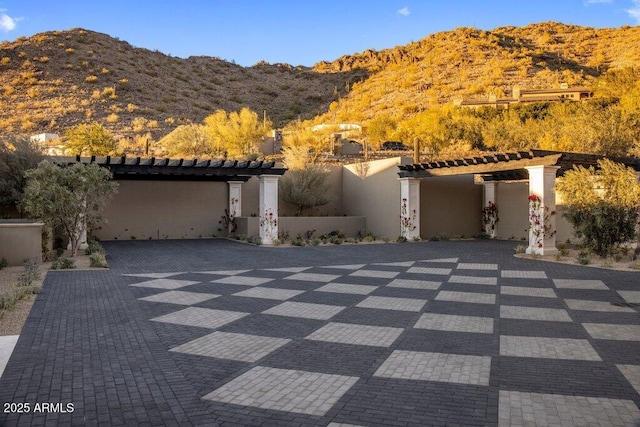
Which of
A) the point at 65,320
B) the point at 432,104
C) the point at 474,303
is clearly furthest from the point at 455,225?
the point at 432,104

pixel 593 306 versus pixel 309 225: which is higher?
pixel 309 225

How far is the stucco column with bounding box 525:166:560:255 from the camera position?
1656cm

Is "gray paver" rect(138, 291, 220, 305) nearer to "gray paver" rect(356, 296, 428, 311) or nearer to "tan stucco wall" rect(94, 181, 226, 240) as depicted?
"gray paver" rect(356, 296, 428, 311)

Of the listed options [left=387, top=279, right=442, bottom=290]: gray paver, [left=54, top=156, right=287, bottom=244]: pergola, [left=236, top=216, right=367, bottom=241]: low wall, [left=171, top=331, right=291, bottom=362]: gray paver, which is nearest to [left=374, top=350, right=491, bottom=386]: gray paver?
[left=171, top=331, right=291, bottom=362]: gray paver

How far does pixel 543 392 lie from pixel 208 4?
42.5 meters

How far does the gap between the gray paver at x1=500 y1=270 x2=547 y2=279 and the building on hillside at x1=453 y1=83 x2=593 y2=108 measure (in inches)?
1339

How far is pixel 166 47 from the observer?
61.1 meters

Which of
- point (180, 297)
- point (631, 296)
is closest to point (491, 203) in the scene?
point (631, 296)

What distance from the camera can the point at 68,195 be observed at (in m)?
15.5

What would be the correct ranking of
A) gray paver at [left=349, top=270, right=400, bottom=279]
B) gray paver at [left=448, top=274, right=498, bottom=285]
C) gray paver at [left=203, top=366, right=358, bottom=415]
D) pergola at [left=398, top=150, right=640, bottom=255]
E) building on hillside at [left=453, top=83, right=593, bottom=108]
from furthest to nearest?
1. building on hillside at [left=453, top=83, right=593, bottom=108]
2. pergola at [left=398, top=150, right=640, bottom=255]
3. gray paver at [left=349, top=270, right=400, bottom=279]
4. gray paver at [left=448, top=274, right=498, bottom=285]
5. gray paver at [left=203, top=366, right=358, bottom=415]

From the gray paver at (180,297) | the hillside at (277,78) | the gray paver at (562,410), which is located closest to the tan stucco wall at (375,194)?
the gray paver at (180,297)

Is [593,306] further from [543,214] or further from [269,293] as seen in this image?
[543,214]

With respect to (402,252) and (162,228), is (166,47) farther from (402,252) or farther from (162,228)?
(402,252)

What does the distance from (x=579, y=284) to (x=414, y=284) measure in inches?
138
